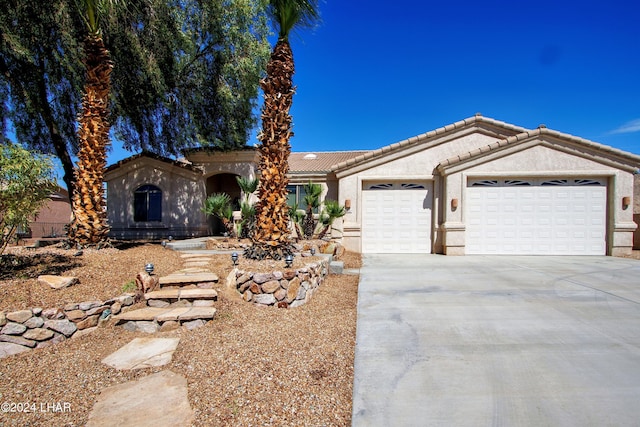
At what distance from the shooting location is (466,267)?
351 inches

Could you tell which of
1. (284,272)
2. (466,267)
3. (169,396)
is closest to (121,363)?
(169,396)

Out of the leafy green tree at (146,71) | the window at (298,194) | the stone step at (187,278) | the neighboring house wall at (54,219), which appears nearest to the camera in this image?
the stone step at (187,278)

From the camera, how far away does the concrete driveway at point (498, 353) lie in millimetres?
2738

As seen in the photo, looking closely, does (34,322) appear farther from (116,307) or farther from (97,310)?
(116,307)

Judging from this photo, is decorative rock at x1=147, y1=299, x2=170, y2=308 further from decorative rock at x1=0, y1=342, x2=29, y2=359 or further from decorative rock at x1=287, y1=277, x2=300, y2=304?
decorative rock at x1=287, y1=277, x2=300, y2=304

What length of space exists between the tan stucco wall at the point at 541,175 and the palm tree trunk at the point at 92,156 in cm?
1092

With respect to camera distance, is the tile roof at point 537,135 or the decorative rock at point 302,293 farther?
the tile roof at point 537,135

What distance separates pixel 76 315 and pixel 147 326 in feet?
3.05

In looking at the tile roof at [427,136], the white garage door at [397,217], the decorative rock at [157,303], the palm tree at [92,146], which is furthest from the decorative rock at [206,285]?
the tile roof at [427,136]

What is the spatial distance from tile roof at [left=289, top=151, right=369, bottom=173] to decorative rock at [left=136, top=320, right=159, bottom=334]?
11758 millimetres

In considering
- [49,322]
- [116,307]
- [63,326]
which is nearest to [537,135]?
[116,307]

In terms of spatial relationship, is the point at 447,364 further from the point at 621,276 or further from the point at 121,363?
the point at 621,276

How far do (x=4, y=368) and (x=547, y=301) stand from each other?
25.2 feet

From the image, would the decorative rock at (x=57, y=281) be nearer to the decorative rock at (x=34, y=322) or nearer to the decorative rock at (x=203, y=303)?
the decorative rock at (x=34, y=322)
